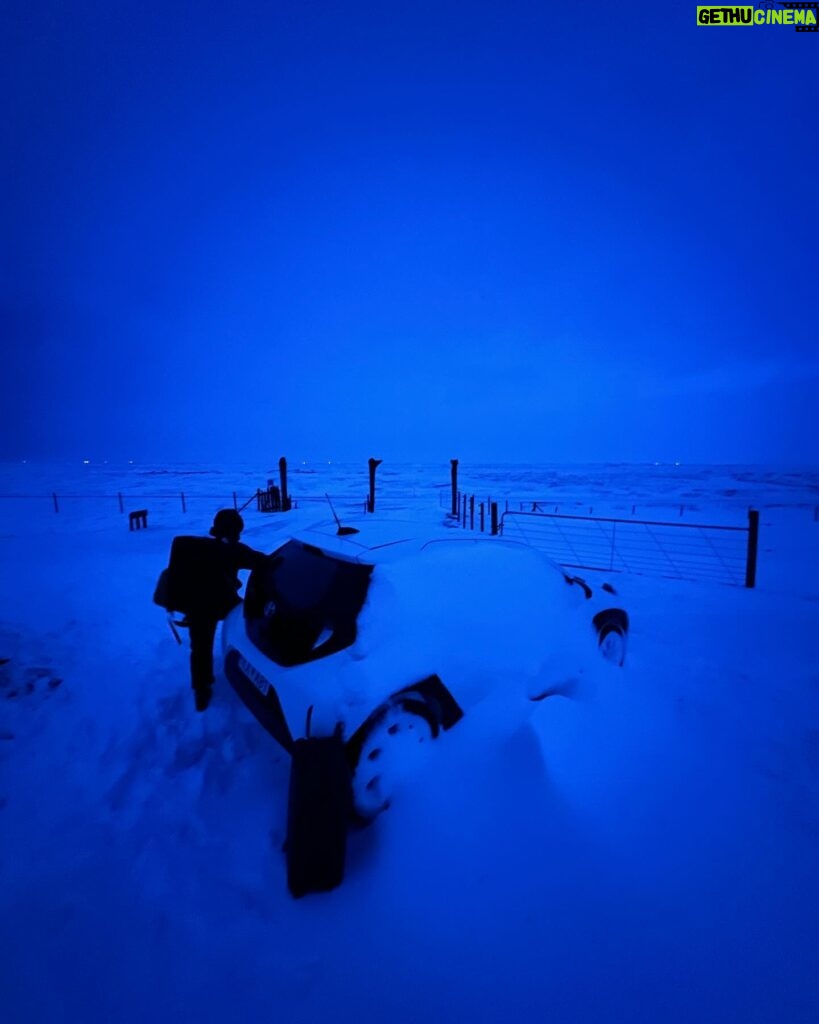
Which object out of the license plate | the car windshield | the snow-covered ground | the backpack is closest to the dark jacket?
the backpack

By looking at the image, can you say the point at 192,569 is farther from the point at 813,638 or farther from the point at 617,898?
the point at 813,638

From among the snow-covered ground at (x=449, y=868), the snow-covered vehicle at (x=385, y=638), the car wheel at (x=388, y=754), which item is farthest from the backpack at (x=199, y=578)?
the car wheel at (x=388, y=754)

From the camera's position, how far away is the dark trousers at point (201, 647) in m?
3.34

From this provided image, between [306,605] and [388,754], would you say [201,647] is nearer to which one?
[306,605]

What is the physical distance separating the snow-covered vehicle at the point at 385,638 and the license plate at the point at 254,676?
12 millimetres

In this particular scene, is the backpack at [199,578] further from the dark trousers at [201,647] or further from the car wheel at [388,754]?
the car wheel at [388,754]

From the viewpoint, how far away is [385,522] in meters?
3.45

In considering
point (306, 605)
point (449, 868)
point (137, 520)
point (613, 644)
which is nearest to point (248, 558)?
point (306, 605)

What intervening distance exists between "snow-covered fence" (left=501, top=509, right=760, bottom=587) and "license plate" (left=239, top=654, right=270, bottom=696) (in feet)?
18.4

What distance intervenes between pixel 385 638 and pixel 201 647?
199cm

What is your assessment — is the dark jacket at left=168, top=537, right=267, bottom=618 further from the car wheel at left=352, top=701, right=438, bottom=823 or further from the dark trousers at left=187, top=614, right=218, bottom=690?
the car wheel at left=352, top=701, right=438, bottom=823

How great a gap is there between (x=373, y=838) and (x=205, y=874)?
32.6 inches

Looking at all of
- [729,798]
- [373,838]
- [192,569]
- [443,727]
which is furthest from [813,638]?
[192,569]

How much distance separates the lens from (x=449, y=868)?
2088mm
